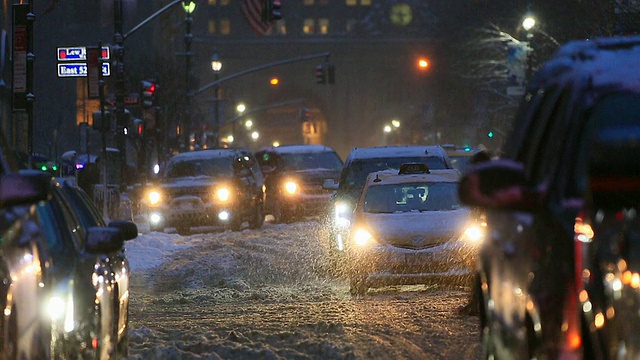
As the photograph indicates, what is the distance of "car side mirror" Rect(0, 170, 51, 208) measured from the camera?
18.9ft

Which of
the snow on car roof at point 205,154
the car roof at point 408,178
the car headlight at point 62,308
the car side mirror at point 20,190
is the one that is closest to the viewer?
the car side mirror at point 20,190

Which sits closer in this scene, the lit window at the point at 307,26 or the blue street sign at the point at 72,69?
the blue street sign at the point at 72,69

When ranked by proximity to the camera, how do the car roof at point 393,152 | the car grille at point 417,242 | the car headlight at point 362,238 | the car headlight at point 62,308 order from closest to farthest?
the car headlight at point 62,308 → the car grille at point 417,242 → the car headlight at point 362,238 → the car roof at point 393,152

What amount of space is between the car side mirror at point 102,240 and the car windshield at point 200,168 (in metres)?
22.0

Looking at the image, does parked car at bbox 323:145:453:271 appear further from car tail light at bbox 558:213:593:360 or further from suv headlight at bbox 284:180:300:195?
car tail light at bbox 558:213:593:360

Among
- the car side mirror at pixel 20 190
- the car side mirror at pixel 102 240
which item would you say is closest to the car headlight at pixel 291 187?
the car side mirror at pixel 102 240

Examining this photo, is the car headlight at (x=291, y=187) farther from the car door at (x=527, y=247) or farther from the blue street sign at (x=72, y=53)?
the car door at (x=527, y=247)

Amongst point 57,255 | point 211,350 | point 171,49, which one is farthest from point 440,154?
point 171,49

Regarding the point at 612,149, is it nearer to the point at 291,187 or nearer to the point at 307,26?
the point at 291,187

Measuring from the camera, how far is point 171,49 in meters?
95.9

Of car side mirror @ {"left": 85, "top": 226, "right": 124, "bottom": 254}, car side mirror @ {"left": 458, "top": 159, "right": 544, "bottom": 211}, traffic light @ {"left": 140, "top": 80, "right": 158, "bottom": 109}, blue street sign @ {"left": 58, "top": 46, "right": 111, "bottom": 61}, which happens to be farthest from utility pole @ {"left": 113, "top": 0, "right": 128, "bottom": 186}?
car side mirror @ {"left": 458, "top": 159, "right": 544, "bottom": 211}

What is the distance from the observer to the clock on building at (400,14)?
122m

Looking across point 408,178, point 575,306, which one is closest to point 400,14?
point 408,178

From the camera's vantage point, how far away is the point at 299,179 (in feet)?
105
